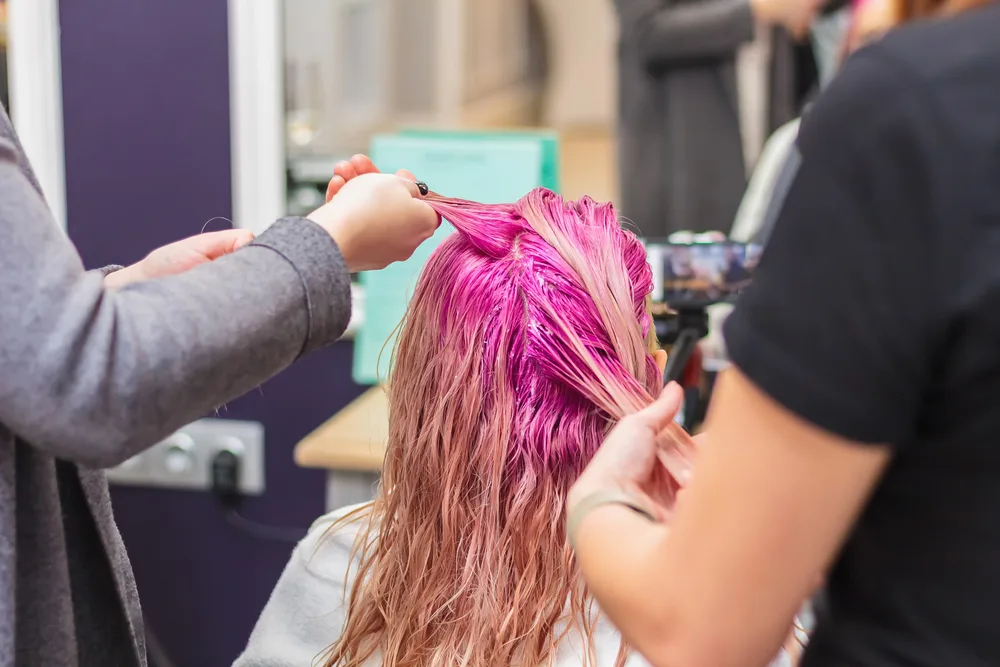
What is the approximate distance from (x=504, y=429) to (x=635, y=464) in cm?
26

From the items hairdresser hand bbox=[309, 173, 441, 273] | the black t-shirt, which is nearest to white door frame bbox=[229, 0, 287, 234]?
hairdresser hand bbox=[309, 173, 441, 273]

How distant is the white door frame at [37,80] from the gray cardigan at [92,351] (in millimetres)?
1213

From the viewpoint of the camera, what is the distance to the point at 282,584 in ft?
3.05

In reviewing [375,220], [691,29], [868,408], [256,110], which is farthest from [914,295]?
[256,110]

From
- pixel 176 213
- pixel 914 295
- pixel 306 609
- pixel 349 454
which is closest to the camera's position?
pixel 914 295

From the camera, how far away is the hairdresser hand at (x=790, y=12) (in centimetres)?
163

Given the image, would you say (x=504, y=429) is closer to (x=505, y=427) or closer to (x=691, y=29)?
(x=505, y=427)

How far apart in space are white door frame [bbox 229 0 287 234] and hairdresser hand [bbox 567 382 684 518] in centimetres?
126

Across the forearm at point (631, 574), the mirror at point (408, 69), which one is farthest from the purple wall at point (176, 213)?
the forearm at point (631, 574)

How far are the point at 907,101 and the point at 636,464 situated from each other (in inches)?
9.3

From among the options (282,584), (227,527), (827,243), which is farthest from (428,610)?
(227,527)

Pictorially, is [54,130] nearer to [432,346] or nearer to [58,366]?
[432,346]

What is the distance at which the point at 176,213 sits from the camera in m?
1.79

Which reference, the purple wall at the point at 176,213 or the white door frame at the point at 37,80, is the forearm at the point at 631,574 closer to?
the purple wall at the point at 176,213
